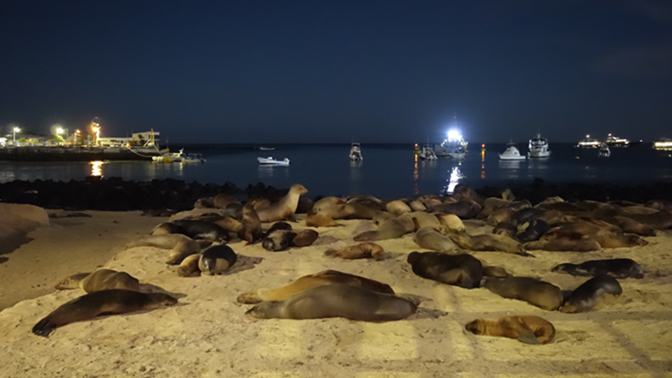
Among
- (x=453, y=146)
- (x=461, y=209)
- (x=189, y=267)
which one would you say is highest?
(x=453, y=146)

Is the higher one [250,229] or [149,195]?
[250,229]

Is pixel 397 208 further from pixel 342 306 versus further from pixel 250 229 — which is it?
pixel 342 306

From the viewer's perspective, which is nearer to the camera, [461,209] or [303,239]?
[303,239]

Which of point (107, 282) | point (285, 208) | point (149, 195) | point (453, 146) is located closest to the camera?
point (107, 282)

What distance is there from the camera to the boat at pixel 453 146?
68994 mm

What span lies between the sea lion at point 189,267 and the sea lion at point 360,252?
6.68 ft

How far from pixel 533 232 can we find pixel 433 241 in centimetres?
194

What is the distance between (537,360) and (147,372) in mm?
3008

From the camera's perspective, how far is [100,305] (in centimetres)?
440

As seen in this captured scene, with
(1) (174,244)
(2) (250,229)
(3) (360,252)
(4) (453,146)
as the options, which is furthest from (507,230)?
(4) (453,146)

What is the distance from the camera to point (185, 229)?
794 cm

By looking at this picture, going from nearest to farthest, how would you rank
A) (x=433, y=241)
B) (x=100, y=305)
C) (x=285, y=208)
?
1. (x=100, y=305)
2. (x=433, y=241)
3. (x=285, y=208)

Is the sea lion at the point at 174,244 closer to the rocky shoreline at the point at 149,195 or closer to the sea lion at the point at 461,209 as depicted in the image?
the sea lion at the point at 461,209

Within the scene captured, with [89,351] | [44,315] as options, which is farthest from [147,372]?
[44,315]
